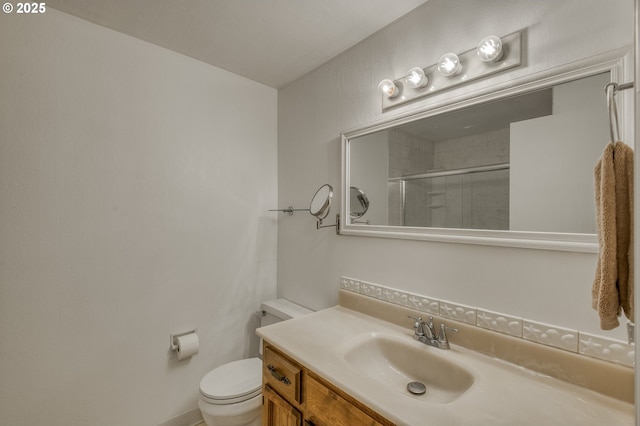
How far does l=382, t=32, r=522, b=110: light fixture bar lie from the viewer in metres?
1.05

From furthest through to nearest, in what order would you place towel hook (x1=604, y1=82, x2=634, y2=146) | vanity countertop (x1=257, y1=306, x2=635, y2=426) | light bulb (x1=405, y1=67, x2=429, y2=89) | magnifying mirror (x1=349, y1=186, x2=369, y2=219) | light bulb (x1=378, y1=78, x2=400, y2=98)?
magnifying mirror (x1=349, y1=186, x2=369, y2=219)
light bulb (x1=378, y1=78, x2=400, y2=98)
light bulb (x1=405, y1=67, x2=429, y2=89)
vanity countertop (x1=257, y1=306, x2=635, y2=426)
towel hook (x1=604, y1=82, x2=634, y2=146)

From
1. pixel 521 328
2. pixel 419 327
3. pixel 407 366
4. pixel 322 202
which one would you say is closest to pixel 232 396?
pixel 407 366

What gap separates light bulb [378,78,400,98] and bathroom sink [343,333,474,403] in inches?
44.8

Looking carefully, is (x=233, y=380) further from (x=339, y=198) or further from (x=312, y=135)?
(x=312, y=135)

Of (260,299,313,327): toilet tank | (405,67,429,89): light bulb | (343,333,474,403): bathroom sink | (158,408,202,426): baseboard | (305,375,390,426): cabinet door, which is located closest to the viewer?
(305,375,390,426): cabinet door

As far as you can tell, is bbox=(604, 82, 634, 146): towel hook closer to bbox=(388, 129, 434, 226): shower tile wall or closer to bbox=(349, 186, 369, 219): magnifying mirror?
bbox=(388, 129, 434, 226): shower tile wall

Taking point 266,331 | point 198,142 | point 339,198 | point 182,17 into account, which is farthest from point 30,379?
point 182,17

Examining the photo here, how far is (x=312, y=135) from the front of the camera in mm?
1929

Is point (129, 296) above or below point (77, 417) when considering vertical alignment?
above

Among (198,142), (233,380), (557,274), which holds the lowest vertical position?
(233,380)

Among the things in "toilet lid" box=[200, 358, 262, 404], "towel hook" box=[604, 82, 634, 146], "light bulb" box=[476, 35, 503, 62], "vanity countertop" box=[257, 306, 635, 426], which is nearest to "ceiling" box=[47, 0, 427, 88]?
"light bulb" box=[476, 35, 503, 62]

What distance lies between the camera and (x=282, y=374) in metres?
1.18

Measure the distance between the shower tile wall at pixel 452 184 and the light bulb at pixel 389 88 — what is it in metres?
0.19

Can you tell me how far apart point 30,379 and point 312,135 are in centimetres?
195
